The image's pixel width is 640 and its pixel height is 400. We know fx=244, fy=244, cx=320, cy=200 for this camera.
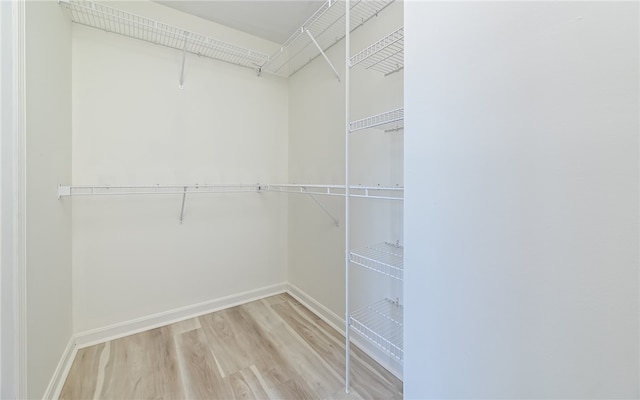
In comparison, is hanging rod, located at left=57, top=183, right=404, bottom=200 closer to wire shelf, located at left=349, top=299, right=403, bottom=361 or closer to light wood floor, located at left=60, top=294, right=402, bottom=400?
wire shelf, located at left=349, top=299, right=403, bottom=361

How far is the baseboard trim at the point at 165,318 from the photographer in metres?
1.70

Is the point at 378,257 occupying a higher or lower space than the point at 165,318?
higher

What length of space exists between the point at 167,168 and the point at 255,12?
1.42 metres

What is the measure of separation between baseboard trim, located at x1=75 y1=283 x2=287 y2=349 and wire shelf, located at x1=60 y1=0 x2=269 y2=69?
6.62ft

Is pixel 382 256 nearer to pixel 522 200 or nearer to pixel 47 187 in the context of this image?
pixel 522 200

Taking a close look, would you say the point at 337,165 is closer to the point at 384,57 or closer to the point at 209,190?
the point at 384,57

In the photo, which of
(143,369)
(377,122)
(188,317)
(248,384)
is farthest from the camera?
(188,317)

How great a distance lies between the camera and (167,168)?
76.4 inches

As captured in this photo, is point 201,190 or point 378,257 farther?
point 201,190

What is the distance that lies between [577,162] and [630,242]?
0.56 ft

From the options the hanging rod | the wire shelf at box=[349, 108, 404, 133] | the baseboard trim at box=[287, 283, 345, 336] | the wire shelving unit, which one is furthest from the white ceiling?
the baseboard trim at box=[287, 283, 345, 336]

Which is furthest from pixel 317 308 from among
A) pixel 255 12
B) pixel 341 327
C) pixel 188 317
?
pixel 255 12

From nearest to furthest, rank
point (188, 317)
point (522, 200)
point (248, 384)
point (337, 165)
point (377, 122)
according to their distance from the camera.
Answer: point (522, 200) → point (377, 122) → point (248, 384) → point (337, 165) → point (188, 317)

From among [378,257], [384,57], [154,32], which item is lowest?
[378,257]
